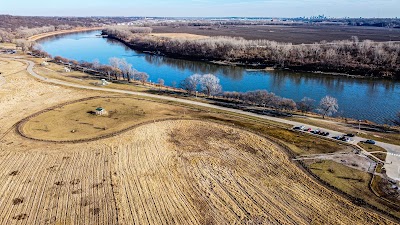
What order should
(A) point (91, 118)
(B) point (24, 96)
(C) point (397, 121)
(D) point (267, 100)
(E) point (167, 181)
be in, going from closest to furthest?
(E) point (167, 181), (A) point (91, 118), (C) point (397, 121), (D) point (267, 100), (B) point (24, 96)

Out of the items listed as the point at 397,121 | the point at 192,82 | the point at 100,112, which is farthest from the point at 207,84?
the point at 397,121

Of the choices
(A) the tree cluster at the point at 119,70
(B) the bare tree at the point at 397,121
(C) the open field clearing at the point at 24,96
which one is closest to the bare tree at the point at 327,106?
(B) the bare tree at the point at 397,121

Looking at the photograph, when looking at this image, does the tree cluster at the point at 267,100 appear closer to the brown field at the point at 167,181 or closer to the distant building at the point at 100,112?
the brown field at the point at 167,181

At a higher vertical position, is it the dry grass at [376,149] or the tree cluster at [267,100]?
the tree cluster at [267,100]

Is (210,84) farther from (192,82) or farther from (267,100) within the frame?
(267,100)

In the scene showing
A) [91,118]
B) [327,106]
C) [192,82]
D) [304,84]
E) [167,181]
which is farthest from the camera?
[304,84]

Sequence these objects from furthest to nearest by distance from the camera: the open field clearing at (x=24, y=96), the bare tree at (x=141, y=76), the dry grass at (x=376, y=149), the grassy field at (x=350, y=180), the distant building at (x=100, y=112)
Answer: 1. the bare tree at (x=141, y=76)
2. the open field clearing at (x=24, y=96)
3. the distant building at (x=100, y=112)
4. the dry grass at (x=376, y=149)
5. the grassy field at (x=350, y=180)
